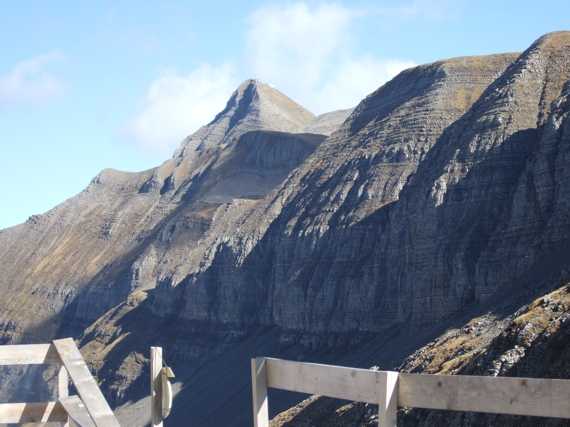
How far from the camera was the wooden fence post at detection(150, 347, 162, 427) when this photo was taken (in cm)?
943

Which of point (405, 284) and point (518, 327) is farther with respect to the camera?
point (405, 284)

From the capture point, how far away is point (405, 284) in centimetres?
9569

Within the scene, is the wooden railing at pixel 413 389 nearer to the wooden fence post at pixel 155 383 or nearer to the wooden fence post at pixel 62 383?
the wooden fence post at pixel 155 383

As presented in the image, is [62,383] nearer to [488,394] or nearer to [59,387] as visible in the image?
[59,387]

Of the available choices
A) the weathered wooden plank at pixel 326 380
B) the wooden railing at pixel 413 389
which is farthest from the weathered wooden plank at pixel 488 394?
the weathered wooden plank at pixel 326 380

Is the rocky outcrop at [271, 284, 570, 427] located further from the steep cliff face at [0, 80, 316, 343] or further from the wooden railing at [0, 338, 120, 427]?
Result: the steep cliff face at [0, 80, 316, 343]

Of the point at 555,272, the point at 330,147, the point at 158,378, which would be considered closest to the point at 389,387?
the point at 158,378

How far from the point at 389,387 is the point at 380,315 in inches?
3644

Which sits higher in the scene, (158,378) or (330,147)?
(330,147)

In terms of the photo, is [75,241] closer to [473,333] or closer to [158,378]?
[473,333]

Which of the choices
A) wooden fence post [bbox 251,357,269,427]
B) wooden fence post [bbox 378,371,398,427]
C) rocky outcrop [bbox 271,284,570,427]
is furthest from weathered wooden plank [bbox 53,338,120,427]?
rocky outcrop [bbox 271,284,570,427]

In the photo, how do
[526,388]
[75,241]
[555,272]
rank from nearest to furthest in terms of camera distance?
[526,388], [555,272], [75,241]

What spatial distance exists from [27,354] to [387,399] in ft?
11.1

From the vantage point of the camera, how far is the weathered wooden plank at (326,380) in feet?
27.8
